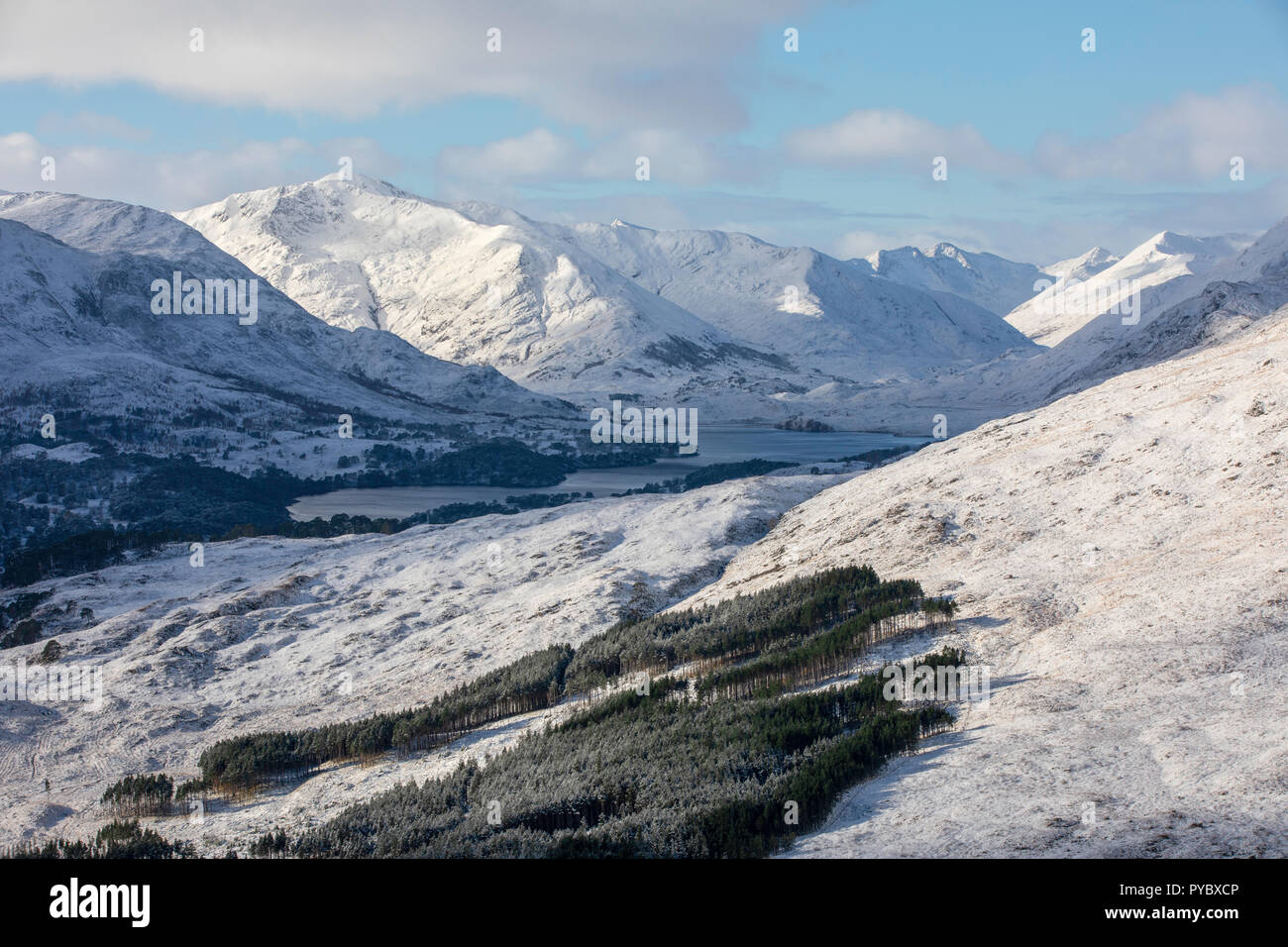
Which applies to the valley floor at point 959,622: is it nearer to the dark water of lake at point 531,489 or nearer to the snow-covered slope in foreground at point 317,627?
the snow-covered slope in foreground at point 317,627

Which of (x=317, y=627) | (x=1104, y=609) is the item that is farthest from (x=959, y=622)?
(x=317, y=627)

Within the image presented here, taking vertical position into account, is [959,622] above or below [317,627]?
above

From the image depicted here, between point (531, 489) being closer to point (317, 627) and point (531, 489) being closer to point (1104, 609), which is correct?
point (317, 627)

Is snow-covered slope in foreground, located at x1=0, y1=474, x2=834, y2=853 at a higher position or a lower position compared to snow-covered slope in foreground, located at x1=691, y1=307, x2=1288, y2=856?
lower
